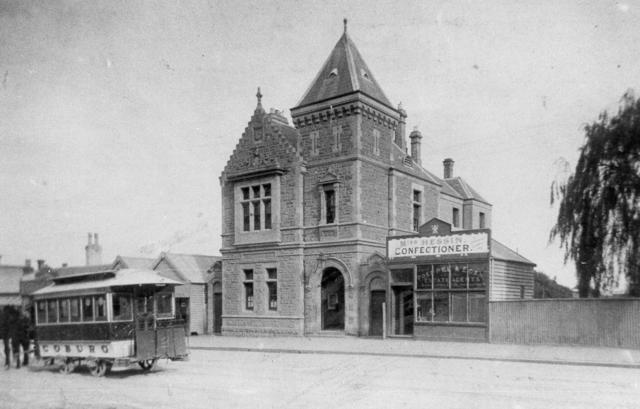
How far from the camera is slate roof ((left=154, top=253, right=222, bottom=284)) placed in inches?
1257

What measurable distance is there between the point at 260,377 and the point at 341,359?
4.21 m

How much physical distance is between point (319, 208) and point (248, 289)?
6130 mm

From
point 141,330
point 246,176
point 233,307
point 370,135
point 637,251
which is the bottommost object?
point 233,307

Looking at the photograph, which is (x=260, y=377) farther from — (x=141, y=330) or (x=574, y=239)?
(x=574, y=239)

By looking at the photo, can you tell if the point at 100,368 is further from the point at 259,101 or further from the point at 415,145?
the point at 415,145

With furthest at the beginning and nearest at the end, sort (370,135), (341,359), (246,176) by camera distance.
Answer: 1. (246,176)
2. (370,135)
3. (341,359)

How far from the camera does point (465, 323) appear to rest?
21.3 metres

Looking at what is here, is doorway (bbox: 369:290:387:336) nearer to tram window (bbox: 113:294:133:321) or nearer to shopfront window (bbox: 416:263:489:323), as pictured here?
shopfront window (bbox: 416:263:489:323)

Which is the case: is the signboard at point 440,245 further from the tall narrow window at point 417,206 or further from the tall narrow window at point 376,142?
the tall narrow window at point 417,206

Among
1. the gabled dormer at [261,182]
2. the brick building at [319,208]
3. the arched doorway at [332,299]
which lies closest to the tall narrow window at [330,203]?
the brick building at [319,208]

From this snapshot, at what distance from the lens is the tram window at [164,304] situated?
15.7 meters

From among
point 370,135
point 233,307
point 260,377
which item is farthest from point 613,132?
point 233,307

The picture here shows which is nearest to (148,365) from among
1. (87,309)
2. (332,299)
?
(87,309)

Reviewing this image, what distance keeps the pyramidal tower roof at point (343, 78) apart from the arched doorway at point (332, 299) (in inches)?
325
